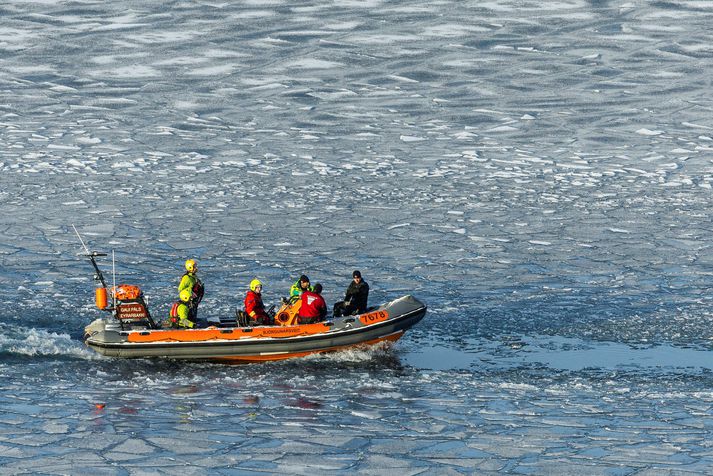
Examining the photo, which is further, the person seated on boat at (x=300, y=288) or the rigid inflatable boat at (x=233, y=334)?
the person seated on boat at (x=300, y=288)

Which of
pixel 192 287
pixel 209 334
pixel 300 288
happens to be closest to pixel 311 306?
pixel 300 288

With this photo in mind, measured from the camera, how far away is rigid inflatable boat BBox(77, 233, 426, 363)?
52.6 ft

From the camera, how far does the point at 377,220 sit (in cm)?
2208

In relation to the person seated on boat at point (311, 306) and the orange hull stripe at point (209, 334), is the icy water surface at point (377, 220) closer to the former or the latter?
the orange hull stripe at point (209, 334)

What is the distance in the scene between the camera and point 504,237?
21.2 metres

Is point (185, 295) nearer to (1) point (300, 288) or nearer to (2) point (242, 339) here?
(2) point (242, 339)

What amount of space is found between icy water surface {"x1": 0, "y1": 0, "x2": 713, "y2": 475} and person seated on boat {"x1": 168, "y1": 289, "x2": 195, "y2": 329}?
637 mm

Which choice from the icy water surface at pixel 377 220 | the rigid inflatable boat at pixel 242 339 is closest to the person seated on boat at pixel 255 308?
the rigid inflatable boat at pixel 242 339

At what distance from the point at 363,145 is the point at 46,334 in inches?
439

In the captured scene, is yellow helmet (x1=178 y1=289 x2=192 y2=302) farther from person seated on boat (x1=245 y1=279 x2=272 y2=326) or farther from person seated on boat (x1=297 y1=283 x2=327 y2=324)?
person seated on boat (x1=297 y1=283 x2=327 y2=324)

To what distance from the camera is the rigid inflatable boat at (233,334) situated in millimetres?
16047

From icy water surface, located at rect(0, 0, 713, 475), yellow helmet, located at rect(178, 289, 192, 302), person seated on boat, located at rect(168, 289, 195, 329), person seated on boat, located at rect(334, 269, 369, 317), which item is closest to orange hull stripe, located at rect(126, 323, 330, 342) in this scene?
person seated on boat, located at rect(168, 289, 195, 329)

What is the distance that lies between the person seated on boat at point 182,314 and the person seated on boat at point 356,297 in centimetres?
204

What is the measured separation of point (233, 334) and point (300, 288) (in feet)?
3.99
